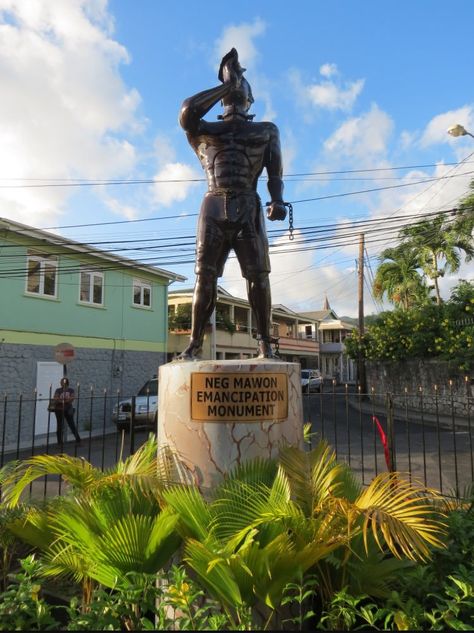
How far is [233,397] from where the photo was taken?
11.0 feet

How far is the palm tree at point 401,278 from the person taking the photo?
23594 mm

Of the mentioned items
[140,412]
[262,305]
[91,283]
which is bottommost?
[140,412]

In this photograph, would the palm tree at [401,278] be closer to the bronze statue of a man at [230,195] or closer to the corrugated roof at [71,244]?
the corrugated roof at [71,244]

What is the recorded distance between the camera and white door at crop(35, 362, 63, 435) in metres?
13.6

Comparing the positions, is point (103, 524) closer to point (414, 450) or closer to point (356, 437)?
point (414, 450)

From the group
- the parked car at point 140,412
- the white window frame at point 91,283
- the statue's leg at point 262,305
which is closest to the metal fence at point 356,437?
the parked car at point 140,412

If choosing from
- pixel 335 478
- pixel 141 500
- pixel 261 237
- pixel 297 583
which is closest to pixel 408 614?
pixel 297 583

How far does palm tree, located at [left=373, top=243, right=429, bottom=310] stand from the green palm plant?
71.5ft

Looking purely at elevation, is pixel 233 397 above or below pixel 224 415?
above

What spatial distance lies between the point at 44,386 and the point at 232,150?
12.3 meters

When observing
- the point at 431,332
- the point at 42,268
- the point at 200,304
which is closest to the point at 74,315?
the point at 42,268

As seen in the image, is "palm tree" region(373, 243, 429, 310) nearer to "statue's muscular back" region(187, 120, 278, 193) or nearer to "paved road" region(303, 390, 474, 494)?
"paved road" region(303, 390, 474, 494)

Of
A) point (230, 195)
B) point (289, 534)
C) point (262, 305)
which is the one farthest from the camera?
point (262, 305)

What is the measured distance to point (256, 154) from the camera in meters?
4.11
